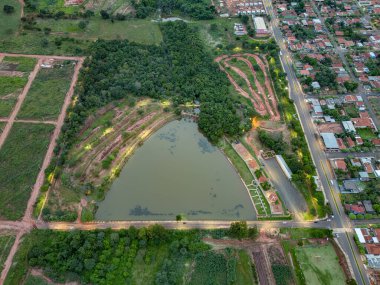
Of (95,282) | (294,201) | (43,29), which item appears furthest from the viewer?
(43,29)

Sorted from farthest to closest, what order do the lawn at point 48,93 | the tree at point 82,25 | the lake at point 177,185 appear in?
the tree at point 82,25
the lawn at point 48,93
the lake at point 177,185

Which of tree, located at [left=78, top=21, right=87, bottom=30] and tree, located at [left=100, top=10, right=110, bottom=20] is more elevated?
tree, located at [left=100, top=10, right=110, bottom=20]

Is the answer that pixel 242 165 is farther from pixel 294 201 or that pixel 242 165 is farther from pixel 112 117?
pixel 112 117

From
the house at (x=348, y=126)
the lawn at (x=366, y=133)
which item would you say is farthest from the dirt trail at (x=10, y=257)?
the lawn at (x=366, y=133)

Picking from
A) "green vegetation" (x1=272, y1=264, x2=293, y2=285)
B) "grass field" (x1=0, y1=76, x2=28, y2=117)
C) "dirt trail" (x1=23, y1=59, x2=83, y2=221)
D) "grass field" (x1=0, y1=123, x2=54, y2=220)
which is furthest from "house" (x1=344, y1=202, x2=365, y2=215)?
"grass field" (x1=0, y1=76, x2=28, y2=117)

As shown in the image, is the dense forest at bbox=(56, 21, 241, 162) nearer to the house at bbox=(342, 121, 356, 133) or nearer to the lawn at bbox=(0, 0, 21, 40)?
the house at bbox=(342, 121, 356, 133)

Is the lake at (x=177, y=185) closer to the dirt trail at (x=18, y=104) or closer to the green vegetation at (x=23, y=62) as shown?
the dirt trail at (x=18, y=104)

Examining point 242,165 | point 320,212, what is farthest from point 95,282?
point 320,212
